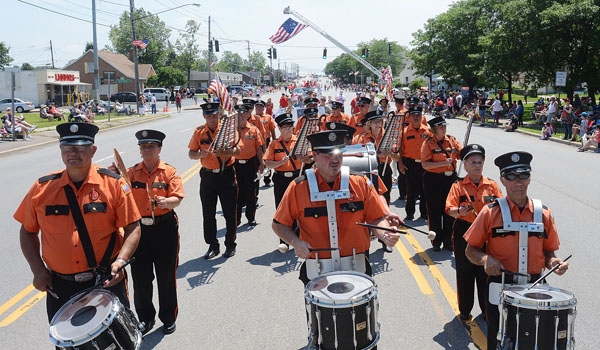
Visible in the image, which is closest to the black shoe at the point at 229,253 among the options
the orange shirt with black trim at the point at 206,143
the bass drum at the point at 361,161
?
the orange shirt with black trim at the point at 206,143

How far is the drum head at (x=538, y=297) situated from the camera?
136 inches

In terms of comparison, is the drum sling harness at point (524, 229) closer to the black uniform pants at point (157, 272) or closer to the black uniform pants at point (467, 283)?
the black uniform pants at point (467, 283)

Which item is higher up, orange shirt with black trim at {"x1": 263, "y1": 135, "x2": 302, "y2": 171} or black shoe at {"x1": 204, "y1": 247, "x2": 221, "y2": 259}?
orange shirt with black trim at {"x1": 263, "y1": 135, "x2": 302, "y2": 171}

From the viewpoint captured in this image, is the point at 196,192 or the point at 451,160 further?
the point at 196,192

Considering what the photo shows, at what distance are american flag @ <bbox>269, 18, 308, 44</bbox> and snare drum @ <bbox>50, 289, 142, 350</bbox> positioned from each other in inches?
1447

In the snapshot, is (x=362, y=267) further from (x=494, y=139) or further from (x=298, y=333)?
(x=494, y=139)

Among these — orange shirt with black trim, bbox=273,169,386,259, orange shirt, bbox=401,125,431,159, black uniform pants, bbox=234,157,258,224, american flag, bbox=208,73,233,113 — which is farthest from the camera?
orange shirt, bbox=401,125,431,159

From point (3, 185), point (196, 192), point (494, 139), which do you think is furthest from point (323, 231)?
point (494, 139)

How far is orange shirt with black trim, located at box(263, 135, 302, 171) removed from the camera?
8.40m

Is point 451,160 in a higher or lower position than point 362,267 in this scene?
higher

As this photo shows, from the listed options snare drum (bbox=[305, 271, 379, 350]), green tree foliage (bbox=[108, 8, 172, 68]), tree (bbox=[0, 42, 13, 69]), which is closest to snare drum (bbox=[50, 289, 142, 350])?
snare drum (bbox=[305, 271, 379, 350])

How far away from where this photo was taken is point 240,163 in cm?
911

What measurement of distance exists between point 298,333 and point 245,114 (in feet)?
17.7

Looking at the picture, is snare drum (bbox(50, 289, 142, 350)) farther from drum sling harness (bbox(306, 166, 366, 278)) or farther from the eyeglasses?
the eyeglasses
